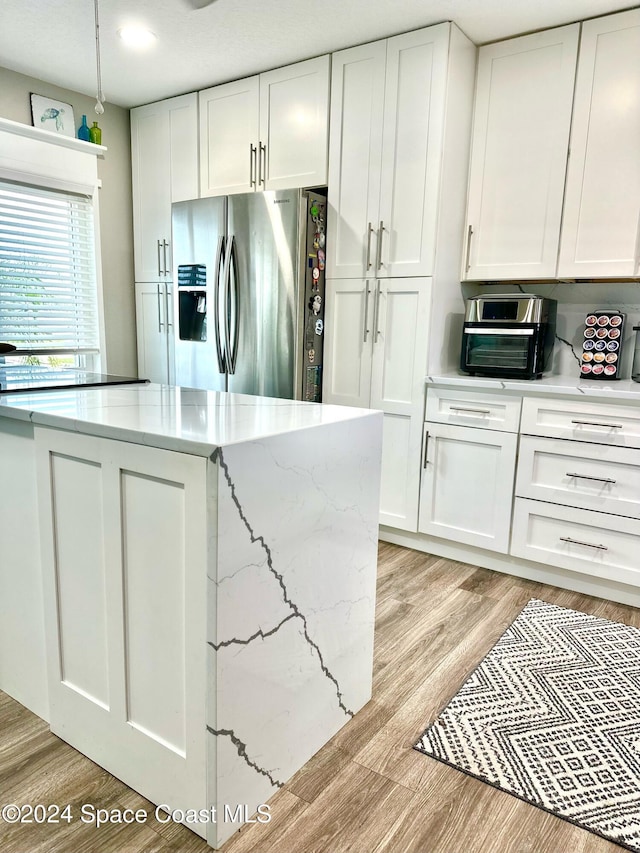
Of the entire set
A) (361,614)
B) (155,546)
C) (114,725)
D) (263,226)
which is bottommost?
(114,725)

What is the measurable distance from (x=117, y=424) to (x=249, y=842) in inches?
39.2

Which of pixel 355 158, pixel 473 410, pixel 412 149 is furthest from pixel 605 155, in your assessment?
pixel 473 410

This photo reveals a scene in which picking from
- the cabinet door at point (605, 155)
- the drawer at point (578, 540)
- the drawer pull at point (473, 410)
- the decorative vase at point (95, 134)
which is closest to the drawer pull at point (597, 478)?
the drawer at point (578, 540)

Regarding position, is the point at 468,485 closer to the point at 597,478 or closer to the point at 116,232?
the point at 597,478

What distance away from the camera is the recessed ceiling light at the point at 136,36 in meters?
2.77

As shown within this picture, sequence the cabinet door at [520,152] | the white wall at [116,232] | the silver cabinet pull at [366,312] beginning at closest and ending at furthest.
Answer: the cabinet door at [520,152], the silver cabinet pull at [366,312], the white wall at [116,232]

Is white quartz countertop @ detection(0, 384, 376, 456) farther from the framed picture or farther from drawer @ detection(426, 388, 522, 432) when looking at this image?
the framed picture

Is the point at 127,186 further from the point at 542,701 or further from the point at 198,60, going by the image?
the point at 542,701

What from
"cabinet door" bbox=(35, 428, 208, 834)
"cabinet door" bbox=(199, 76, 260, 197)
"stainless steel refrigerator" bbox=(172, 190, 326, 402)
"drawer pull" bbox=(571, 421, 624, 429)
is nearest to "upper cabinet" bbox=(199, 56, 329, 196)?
"cabinet door" bbox=(199, 76, 260, 197)

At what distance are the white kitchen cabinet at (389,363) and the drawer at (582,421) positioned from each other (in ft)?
1.83

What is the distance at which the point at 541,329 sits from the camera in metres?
2.69

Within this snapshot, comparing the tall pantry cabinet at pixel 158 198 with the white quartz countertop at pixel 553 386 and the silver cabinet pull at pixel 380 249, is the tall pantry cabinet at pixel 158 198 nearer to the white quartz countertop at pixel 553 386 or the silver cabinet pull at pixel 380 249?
the silver cabinet pull at pixel 380 249

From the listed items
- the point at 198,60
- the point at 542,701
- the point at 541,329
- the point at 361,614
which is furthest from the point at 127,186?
the point at 542,701

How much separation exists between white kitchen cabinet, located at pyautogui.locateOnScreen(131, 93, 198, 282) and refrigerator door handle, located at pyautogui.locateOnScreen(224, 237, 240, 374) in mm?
775
